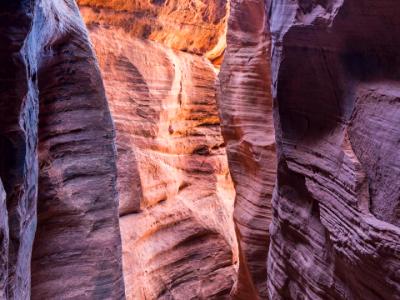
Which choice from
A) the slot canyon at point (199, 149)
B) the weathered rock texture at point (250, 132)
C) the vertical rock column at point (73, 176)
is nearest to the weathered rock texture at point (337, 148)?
the slot canyon at point (199, 149)

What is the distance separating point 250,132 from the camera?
535cm

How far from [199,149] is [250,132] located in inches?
116

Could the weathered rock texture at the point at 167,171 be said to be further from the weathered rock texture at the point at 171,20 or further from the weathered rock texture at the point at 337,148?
the weathered rock texture at the point at 337,148

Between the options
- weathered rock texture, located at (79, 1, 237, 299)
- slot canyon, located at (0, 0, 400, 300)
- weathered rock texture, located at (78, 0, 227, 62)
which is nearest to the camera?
slot canyon, located at (0, 0, 400, 300)

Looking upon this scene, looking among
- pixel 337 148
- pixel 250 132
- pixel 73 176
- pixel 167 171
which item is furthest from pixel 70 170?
pixel 167 171

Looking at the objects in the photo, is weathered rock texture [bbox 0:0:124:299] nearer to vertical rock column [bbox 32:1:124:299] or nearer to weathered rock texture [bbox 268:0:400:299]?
vertical rock column [bbox 32:1:124:299]

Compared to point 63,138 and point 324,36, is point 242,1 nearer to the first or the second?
point 63,138

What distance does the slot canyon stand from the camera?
93.0 inches

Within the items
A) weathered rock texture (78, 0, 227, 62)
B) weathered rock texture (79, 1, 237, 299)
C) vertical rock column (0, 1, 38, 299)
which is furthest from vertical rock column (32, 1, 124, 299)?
weathered rock texture (78, 0, 227, 62)

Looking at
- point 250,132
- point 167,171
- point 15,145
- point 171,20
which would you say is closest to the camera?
point 15,145

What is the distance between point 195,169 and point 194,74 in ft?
5.37

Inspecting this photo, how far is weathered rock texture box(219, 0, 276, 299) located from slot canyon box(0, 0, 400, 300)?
0.06 feet

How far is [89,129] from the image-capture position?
4.85m

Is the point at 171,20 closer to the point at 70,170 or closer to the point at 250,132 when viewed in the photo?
the point at 250,132
